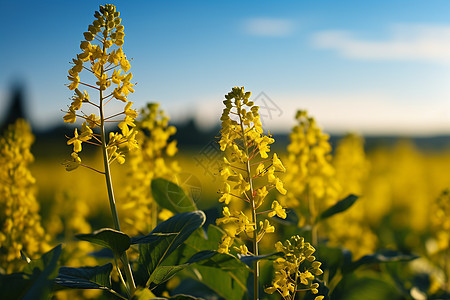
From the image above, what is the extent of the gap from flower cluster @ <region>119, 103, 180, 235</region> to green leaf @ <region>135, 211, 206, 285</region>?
4.40 ft

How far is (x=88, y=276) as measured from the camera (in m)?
2.07

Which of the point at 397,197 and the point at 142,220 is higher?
the point at 142,220

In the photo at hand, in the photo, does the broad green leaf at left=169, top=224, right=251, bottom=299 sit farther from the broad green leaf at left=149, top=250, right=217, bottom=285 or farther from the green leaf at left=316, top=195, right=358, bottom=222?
the green leaf at left=316, top=195, right=358, bottom=222

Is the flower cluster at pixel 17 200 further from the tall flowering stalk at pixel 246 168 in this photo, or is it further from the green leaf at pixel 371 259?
the green leaf at pixel 371 259

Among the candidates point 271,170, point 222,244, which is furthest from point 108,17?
point 222,244

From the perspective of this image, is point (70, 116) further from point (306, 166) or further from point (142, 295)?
point (306, 166)

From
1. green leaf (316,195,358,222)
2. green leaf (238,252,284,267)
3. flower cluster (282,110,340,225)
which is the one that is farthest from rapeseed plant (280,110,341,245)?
green leaf (238,252,284,267)

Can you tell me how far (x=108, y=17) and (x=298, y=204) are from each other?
8.32 feet

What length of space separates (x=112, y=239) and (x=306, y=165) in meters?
2.52

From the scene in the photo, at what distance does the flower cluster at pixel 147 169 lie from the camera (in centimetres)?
362

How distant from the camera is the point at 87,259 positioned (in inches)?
187

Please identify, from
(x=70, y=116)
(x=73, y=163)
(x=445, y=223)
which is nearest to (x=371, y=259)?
(x=445, y=223)

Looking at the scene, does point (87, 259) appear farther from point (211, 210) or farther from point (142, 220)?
point (211, 210)

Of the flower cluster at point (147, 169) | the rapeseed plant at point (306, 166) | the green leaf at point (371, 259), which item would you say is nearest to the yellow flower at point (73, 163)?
the flower cluster at point (147, 169)
